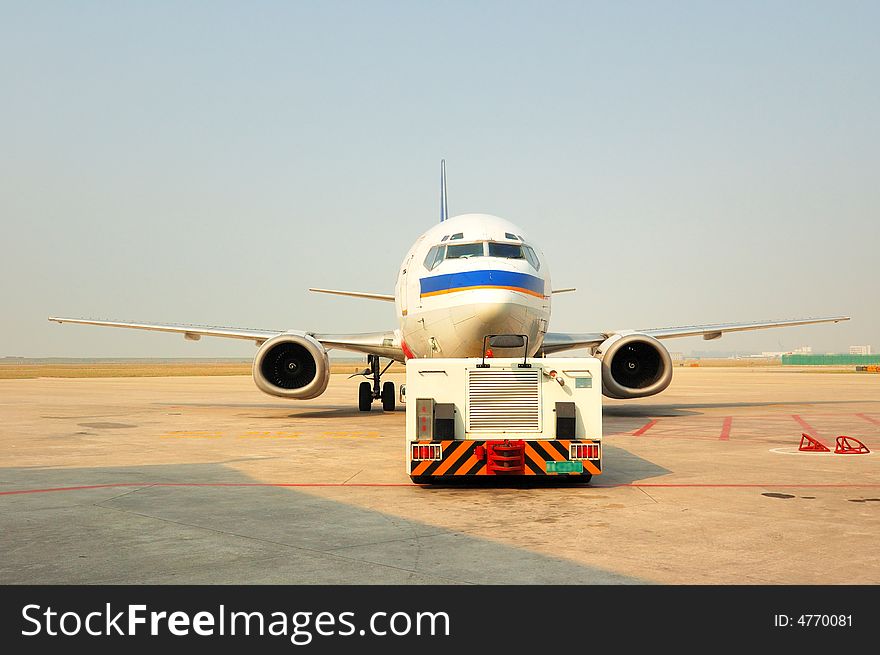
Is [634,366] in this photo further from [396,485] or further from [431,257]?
[396,485]

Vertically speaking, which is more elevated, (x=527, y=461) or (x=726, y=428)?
(x=527, y=461)

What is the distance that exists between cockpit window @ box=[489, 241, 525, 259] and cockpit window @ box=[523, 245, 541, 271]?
23cm

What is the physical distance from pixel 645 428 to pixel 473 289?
6909 millimetres

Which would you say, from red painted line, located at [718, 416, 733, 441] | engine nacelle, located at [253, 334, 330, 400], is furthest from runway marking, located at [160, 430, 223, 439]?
red painted line, located at [718, 416, 733, 441]

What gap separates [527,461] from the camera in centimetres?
939

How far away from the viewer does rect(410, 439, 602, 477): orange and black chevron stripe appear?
938 cm

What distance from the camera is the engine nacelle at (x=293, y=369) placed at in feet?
62.6

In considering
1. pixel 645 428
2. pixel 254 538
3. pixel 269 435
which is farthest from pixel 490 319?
pixel 254 538

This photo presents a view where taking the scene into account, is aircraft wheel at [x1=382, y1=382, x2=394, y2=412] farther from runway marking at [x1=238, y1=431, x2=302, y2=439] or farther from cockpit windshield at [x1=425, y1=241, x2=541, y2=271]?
cockpit windshield at [x1=425, y1=241, x2=541, y2=271]

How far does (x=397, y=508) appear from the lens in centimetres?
825

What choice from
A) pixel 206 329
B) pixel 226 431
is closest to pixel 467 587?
pixel 226 431

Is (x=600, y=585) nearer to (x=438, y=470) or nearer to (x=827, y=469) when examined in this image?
(x=438, y=470)

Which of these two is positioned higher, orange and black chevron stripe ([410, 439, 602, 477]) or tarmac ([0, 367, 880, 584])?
orange and black chevron stripe ([410, 439, 602, 477])

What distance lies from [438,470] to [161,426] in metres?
11.4
